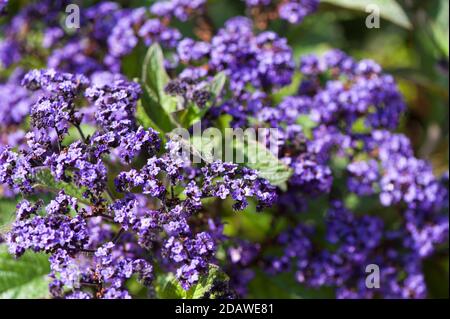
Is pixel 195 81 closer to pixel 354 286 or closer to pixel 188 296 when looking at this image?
pixel 188 296

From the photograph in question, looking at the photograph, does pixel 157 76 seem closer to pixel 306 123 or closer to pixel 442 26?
pixel 306 123

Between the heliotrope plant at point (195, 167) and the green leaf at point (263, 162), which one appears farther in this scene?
the green leaf at point (263, 162)

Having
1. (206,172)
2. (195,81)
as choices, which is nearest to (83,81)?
(195,81)

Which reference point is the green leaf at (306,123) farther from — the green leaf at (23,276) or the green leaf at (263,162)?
the green leaf at (23,276)

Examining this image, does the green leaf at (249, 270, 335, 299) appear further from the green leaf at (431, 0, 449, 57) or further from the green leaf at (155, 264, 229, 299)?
the green leaf at (431, 0, 449, 57)

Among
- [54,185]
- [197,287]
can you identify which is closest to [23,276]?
[54,185]

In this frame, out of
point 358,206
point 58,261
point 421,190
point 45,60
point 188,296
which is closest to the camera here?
point 58,261

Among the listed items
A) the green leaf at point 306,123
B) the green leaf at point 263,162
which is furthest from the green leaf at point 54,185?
the green leaf at point 306,123
